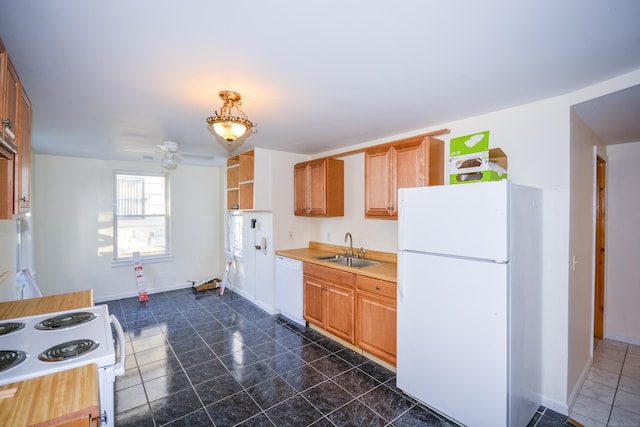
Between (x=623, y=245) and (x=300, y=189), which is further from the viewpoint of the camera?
(x=300, y=189)

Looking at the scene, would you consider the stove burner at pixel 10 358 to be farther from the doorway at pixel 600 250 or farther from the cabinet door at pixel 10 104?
the doorway at pixel 600 250

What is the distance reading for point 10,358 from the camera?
50.3 inches

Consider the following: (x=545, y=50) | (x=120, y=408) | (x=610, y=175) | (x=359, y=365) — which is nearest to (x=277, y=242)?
(x=359, y=365)

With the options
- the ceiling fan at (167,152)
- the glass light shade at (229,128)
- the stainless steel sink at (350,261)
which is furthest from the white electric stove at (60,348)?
the stainless steel sink at (350,261)

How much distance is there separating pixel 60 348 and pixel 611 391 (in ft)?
12.9

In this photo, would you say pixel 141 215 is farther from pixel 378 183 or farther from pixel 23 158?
pixel 378 183

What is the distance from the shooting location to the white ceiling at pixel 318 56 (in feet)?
4.17

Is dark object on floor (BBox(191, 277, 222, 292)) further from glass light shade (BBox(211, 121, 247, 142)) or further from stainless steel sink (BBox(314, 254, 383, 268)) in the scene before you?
glass light shade (BBox(211, 121, 247, 142))

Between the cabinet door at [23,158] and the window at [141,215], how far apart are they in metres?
3.51


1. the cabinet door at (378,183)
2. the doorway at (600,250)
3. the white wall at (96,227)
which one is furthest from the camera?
the white wall at (96,227)

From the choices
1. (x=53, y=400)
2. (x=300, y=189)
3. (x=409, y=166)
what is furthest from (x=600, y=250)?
(x=53, y=400)

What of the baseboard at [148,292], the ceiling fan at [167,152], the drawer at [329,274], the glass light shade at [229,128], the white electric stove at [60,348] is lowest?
the baseboard at [148,292]

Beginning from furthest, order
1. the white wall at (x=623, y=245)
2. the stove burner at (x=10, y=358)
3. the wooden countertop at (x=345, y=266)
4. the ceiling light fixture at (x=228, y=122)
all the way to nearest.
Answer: the white wall at (x=623, y=245)
the wooden countertop at (x=345, y=266)
the ceiling light fixture at (x=228, y=122)
the stove burner at (x=10, y=358)

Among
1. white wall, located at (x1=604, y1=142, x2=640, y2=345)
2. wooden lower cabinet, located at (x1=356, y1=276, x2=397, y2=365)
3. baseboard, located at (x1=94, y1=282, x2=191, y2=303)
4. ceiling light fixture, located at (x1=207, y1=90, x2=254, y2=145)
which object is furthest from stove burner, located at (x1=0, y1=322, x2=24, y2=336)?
white wall, located at (x1=604, y1=142, x2=640, y2=345)
